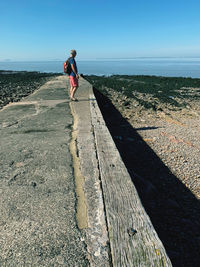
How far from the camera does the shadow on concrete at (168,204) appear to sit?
185cm

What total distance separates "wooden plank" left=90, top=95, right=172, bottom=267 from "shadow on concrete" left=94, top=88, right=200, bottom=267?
23.9 inches

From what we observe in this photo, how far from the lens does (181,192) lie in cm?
290

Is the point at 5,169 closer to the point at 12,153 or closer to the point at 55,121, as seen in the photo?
the point at 12,153

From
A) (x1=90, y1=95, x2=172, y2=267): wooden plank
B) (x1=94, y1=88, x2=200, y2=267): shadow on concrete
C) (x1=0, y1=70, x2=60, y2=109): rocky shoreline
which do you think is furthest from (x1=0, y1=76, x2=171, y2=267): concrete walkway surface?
(x1=0, y1=70, x2=60, y2=109): rocky shoreline

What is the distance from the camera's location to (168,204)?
2576 mm

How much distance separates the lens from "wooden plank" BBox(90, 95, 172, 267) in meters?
1.15

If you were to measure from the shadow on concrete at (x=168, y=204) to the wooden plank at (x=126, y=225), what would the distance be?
1.99 ft

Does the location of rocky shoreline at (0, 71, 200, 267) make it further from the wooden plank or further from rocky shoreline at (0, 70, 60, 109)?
rocky shoreline at (0, 70, 60, 109)

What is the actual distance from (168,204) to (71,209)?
1.42 m

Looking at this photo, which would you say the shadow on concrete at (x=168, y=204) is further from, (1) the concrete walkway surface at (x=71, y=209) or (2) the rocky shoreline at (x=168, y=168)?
(1) the concrete walkway surface at (x=71, y=209)

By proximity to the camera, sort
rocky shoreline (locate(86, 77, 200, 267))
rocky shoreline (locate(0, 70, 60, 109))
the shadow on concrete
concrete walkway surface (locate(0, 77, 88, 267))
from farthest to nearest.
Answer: rocky shoreline (locate(0, 70, 60, 109))
rocky shoreline (locate(86, 77, 200, 267))
the shadow on concrete
concrete walkway surface (locate(0, 77, 88, 267))

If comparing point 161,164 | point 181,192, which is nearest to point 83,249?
point 181,192

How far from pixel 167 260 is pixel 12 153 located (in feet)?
7.14

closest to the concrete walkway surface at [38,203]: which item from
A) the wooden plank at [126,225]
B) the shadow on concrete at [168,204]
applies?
the wooden plank at [126,225]
